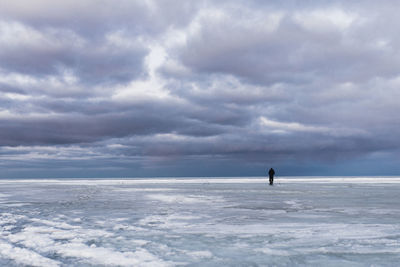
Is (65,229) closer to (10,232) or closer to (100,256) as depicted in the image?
(10,232)

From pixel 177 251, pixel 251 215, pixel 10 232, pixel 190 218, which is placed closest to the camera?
pixel 177 251

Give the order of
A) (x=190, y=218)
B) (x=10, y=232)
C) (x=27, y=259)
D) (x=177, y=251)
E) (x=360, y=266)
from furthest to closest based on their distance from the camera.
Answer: (x=190, y=218) < (x=10, y=232) < (x=177, y=251) < (x=27, y=259) < (x=360, y=266)

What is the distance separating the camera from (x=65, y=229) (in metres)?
9.76

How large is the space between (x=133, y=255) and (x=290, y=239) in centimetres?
337

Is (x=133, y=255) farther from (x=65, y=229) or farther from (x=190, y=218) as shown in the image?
(x=190, y=218)

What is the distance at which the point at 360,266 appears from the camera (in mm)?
6051

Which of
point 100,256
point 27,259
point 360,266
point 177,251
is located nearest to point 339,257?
point 360,266

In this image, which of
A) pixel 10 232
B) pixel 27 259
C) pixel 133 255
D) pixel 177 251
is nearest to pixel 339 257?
pixel 177 251

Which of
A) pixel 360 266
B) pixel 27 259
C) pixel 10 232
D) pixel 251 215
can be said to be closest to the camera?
pixel 360 266

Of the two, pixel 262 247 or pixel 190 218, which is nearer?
pixel 262 247

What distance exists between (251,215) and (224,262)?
6414 millimetres

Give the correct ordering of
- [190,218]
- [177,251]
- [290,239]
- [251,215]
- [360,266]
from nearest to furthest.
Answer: [360,266], [177,251], [290,239], [190,218], [251,215]

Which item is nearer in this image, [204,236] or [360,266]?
[360,266]

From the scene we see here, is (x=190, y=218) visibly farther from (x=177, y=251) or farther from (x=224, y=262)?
(x=224, y=262)
